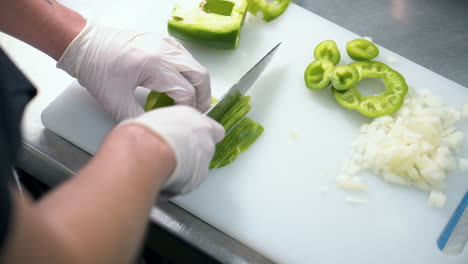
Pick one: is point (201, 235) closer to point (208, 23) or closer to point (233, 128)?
point (233, 128)

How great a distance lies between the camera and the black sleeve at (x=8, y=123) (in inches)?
31.5

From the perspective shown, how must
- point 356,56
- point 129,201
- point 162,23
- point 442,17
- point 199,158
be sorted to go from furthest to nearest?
point 442,17 < point 162,23 < point 356,56 < point 199,158 < point 129,201

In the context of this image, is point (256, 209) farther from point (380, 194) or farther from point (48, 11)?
point (48, 11)

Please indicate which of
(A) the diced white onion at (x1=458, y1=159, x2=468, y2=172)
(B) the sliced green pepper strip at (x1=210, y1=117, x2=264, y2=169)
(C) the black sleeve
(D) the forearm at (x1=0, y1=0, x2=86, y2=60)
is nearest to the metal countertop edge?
(B) the sliced green pepper strip at (x1=210, y1=117, x2=264, y2=169)

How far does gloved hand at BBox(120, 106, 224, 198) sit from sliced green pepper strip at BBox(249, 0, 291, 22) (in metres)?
0.77

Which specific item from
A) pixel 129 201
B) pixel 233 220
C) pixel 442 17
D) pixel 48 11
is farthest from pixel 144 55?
pixel 442 17

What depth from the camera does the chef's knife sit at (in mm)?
1559

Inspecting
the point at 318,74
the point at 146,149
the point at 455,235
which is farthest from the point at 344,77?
the point at 146,149

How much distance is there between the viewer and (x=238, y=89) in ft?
5.71

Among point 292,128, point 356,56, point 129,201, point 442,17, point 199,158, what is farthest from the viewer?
point 442,17

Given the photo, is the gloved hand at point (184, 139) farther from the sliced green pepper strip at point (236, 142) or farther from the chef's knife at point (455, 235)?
the chef's knife at point (455, 235)

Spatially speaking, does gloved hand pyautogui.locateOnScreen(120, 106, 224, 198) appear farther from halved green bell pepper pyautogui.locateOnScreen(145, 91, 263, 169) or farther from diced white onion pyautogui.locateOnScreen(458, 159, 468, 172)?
diced white onion pyautogui.locateOnScreen(458, 159, 468, 172)

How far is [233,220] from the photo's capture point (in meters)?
1.62

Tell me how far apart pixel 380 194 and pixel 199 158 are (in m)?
0.71
